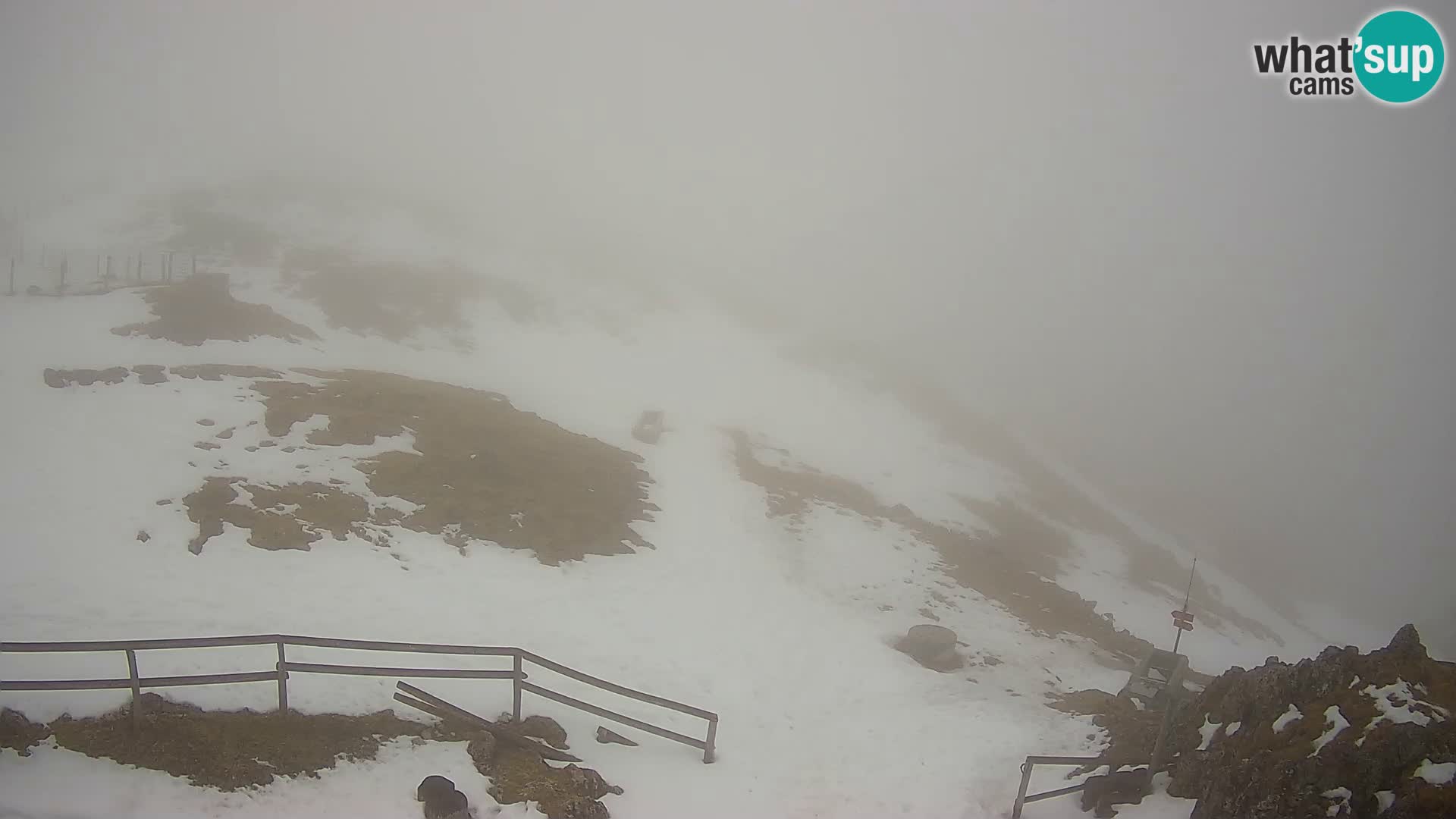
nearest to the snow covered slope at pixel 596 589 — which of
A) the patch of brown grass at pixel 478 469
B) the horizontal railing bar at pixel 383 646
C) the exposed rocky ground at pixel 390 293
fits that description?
the patch of brown grass at pixel 478 469

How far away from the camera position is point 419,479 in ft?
76.9

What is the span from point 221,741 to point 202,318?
107ft

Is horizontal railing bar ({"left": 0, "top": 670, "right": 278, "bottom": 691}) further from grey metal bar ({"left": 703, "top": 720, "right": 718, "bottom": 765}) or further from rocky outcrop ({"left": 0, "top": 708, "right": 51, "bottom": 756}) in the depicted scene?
grey metal bar ({"left": 703, "top": 720, "right": 718, "bottom": 765})

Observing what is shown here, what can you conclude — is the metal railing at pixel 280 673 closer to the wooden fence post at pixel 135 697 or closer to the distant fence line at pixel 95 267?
the wooden fence post at pixel 135 697

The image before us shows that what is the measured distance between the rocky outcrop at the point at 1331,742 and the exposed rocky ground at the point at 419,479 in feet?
56.4

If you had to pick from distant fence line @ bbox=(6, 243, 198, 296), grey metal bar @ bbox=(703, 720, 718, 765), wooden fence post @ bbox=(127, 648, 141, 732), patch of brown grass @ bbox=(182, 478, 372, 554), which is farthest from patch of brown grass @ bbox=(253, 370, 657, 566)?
distant fence line @ bbox=(6, 243, 198, 296)

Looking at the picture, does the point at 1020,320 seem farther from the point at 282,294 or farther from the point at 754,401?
the point at 282,294

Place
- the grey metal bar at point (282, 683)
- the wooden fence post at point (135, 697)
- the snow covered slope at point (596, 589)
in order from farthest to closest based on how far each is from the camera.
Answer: the snow covered slope at point (596, 589) → the grey metal bar at point (282, 683) → the wooden fence post at point (135, 697)

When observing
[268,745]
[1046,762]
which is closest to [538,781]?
[268,745]

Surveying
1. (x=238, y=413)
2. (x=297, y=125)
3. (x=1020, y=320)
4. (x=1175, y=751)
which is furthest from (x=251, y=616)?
(x=1020, y=320)

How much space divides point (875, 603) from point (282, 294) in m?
49.8

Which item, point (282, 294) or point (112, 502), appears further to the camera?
point (282, 294)

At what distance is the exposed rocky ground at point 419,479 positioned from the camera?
1934 centimetres

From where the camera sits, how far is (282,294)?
168 feet
